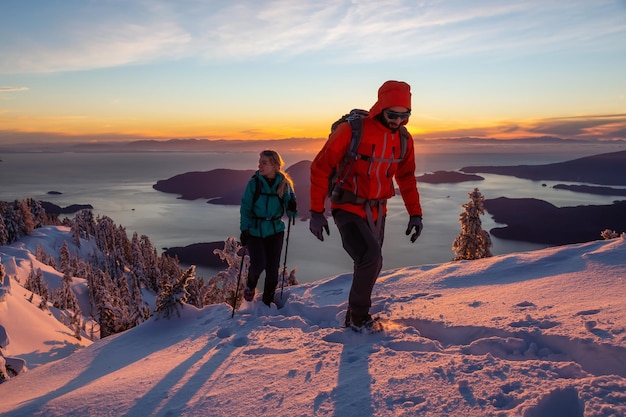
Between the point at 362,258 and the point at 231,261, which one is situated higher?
the point at 362,258

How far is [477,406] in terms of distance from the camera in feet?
7.43

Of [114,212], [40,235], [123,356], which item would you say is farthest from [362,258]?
[114,212]

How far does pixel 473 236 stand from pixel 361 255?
76.4 feet

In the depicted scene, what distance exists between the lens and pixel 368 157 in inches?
159

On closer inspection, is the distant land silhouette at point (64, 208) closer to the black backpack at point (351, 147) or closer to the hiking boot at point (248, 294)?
the hiking boot at point (248, 294)

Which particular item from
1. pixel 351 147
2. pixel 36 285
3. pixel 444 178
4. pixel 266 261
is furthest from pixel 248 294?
pixel 444 178

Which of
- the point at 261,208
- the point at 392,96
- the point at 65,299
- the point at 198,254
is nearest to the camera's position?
the point at 392,96

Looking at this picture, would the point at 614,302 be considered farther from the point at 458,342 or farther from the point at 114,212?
the point at 114,212

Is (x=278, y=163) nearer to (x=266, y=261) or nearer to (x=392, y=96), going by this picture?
(x=266, y=261)

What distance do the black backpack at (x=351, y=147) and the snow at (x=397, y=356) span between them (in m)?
1.59

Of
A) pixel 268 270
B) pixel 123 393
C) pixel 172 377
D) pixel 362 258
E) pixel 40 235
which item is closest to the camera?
pixel 123 393

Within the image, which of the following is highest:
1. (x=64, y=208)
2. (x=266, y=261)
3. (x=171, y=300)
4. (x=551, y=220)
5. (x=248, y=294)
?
(x=266, y=261)

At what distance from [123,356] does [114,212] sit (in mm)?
152203

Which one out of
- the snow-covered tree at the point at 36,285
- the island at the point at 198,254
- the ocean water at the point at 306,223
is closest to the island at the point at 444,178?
the ocean water at the point at 306,223
